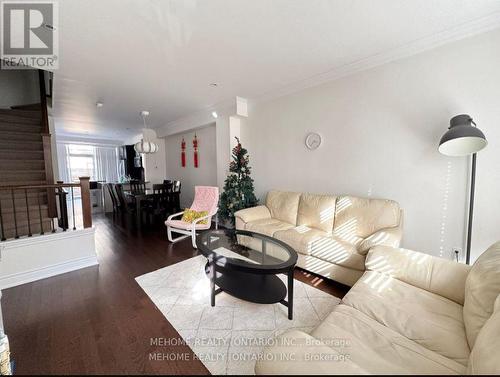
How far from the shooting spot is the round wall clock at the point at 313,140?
3191 mm

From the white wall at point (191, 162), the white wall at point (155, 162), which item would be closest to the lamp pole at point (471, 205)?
the white wall at point (191, 162)

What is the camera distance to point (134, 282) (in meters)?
2.35

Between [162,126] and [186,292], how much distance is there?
5326 mm

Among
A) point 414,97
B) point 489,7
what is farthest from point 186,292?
point 489,7

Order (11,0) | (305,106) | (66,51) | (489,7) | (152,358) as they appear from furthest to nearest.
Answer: (305,106), (66,51), (489,7), (11,0), (152,358)

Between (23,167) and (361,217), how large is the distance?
Answer: 5335 mm

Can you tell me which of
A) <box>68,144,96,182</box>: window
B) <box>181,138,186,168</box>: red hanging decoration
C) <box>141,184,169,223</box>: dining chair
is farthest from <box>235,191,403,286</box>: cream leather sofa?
<box>68,144,96,182</box>: window

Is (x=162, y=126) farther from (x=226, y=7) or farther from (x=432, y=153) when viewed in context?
(x=432, y=153)

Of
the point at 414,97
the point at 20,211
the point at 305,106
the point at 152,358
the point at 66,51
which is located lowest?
the point at 152,358

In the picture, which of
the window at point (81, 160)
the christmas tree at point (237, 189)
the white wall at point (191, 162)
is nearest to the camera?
the christmas tree at point (237, 189)

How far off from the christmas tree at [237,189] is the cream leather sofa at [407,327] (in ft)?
7.84

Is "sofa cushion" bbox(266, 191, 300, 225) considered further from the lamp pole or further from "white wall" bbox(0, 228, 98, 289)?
"white wall" bbox(0, 228, 98, 289)

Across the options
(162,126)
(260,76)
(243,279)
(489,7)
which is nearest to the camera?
(489,7)

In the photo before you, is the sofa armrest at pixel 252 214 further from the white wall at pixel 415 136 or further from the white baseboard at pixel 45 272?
the white baseboard at pixel 45 272
